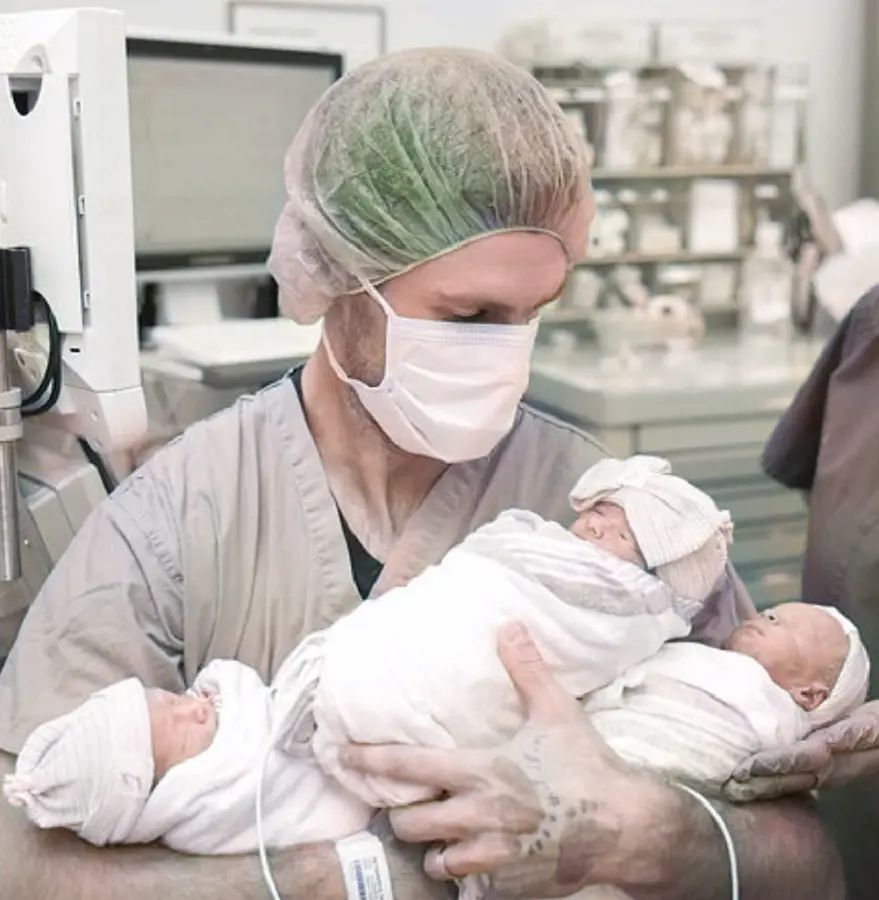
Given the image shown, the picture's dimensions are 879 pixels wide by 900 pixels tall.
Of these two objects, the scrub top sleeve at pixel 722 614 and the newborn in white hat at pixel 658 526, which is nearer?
the newborn in white hat at pixel 658 526

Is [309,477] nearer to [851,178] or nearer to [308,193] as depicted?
[308,193]

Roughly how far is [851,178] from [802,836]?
2.44 m

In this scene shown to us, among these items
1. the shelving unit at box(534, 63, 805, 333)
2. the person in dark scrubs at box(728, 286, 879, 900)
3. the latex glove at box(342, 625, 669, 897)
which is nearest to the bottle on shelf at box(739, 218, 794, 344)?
the shelving unit at box(534, 63, 805, 333)

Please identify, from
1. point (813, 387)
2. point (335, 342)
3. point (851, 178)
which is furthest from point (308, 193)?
point (851, 178)

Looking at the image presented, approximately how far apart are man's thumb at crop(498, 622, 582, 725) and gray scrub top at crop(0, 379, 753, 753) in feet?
0.65

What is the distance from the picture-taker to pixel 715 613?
1264 mm

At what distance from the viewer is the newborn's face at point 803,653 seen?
1164mm

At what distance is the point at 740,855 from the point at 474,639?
28cm

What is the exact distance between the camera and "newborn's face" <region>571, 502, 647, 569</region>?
112 centimetres

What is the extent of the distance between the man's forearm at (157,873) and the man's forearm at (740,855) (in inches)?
6.8

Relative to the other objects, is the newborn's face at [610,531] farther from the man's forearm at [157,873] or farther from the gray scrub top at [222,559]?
the man's forearm at [157,873]

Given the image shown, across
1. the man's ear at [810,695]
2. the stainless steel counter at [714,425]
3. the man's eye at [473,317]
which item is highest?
the man's eye at [473,317]

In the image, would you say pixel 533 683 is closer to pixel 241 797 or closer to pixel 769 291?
pixel 241 797

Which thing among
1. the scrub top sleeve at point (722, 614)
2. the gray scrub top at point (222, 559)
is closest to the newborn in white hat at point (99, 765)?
the gray scrub top at point (222, 559)
